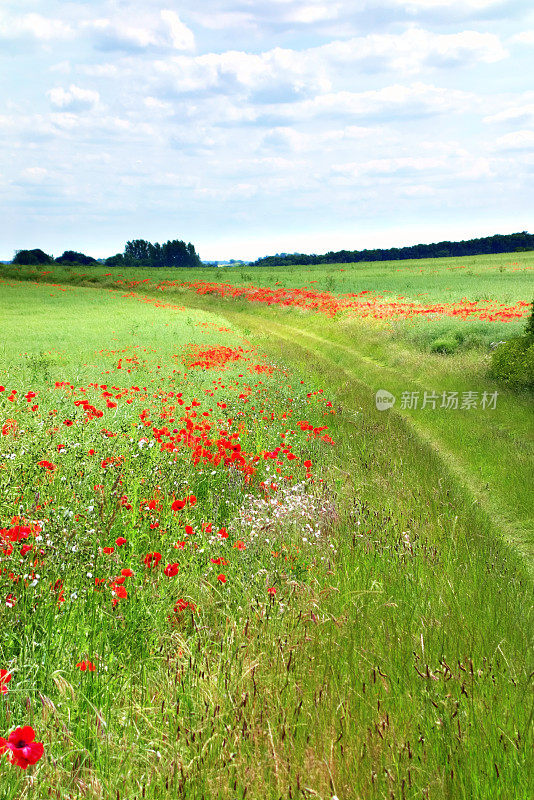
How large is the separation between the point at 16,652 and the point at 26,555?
0.67m

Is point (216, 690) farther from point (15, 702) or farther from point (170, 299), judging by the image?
point (170, 299)

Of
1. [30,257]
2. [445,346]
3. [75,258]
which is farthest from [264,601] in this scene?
[75,258]

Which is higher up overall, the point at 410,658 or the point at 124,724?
the point at 124,724

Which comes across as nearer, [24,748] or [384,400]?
[24,748]

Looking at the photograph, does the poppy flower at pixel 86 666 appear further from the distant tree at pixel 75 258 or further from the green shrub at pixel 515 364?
the distant tree at pixel 75 258

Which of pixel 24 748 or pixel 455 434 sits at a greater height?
pixel 24 748

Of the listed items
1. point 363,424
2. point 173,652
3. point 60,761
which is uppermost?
point 60,761

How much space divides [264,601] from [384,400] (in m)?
9.46

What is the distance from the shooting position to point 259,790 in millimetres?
2486

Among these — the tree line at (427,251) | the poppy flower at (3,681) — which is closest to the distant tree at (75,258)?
the tree line at (427,251)

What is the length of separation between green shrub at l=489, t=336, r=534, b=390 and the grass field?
1654 mm

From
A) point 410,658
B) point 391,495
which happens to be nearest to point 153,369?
point 391,495

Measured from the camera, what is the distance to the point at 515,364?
12.7 metres

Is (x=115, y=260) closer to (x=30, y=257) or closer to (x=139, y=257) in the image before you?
(x=139, y=257)
